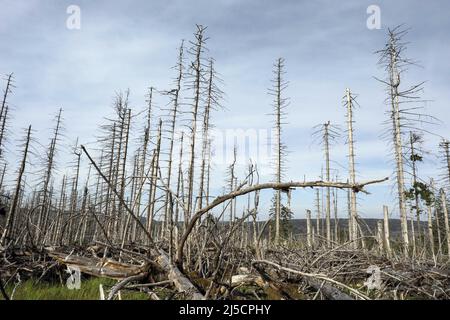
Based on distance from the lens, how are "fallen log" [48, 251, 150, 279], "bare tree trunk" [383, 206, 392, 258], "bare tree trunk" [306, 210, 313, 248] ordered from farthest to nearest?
"bare tree trunk" [383, 206, 392, 258] < "bare tree trunk" [306, 210, 313, 248] < "fallen log" [48, 251, 150, 279]

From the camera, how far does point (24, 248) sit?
→ 4609 millimetres

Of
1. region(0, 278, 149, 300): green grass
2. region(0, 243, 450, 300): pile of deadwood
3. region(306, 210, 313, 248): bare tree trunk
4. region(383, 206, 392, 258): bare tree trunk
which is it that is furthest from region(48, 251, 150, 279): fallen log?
region(383, 206, 392, 258): bare tree trunk

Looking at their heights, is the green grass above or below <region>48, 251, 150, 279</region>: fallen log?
below

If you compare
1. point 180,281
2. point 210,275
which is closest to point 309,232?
point 210,275

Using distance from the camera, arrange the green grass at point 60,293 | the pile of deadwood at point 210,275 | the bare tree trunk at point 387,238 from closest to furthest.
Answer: the pile of deadwood at point 210,275 < the green grass at point 60,293 < the bare tree trunk at point 387,238

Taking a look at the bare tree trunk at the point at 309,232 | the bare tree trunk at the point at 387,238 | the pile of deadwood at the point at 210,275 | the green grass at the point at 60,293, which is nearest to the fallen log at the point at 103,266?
the pile of deadwood at the point at 210,275

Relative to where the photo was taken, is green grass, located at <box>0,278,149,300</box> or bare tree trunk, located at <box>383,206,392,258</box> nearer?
green grass, located at <box>0,278,149,300</box>

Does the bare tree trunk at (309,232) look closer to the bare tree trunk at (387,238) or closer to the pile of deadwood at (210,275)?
the pile of deadwood at (210,275)

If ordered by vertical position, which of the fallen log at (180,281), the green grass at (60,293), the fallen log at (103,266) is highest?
the fallen log at (180,281)

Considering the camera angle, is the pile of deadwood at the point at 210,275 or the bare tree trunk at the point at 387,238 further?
the bare tree trunk at the point at 387,238

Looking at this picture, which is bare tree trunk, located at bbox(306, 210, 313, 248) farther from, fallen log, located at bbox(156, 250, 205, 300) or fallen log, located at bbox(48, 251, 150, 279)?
fallen log, located at bbox(48, 251, 150, 279)

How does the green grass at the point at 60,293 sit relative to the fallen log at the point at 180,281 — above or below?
below
